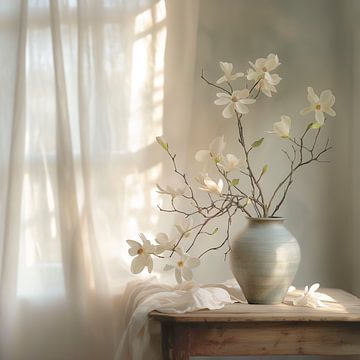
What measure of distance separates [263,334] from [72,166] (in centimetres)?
89

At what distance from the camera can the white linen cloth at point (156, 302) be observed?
1.60 metres

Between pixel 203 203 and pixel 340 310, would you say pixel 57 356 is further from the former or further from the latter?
pixel 340 310

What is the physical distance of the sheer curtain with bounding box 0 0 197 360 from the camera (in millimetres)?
2043

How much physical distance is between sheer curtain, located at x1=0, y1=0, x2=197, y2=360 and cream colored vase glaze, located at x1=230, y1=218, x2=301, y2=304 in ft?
1.62

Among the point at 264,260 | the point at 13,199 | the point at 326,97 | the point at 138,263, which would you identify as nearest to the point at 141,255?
the point at 138,263

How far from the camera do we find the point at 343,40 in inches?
87.0

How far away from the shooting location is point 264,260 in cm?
164

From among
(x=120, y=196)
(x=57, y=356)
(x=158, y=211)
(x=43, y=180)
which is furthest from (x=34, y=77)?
(x=57, y=356)

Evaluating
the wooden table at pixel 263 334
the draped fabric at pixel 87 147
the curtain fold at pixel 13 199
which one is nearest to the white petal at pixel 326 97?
the draped fabric at pixel 87 147

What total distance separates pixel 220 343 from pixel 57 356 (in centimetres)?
76

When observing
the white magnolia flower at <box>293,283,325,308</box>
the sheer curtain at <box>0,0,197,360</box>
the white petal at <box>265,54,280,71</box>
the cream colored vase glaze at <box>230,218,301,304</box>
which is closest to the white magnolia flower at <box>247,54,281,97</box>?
the white petal at <box>265,54,280,71</box>

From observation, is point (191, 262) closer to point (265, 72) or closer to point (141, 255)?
point (141, 255)

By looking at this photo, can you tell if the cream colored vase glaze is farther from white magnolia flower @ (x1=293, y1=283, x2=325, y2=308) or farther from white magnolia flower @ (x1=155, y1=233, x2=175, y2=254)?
white magnolia flower @ (x1=155, y1=233, x2=175, y2=254)

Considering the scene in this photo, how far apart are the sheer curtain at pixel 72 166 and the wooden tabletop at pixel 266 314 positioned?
54 centimetres
